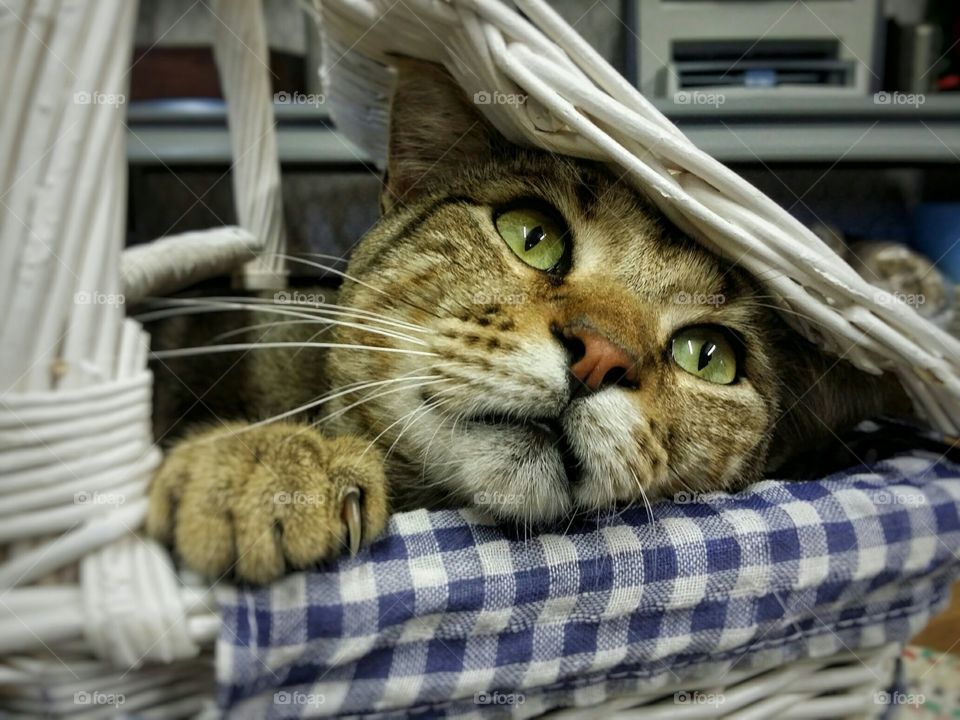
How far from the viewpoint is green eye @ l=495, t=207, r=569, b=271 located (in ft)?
2.65

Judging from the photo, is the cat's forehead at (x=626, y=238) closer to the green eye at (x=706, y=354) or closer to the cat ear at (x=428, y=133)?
the green eye at (x=706, y=354)

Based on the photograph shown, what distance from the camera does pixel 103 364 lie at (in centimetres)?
48

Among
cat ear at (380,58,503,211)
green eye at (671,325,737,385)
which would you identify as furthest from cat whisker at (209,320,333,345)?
green eye at (671,325,737,385)

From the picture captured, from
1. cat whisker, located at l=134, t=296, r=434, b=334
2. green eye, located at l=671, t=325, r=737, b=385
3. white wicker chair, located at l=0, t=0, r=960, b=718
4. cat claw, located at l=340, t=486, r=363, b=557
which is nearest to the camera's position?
white wicker chair, located at l=0, t=0, r=960, b=718

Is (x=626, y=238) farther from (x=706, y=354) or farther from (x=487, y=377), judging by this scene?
(x=487, y=377)

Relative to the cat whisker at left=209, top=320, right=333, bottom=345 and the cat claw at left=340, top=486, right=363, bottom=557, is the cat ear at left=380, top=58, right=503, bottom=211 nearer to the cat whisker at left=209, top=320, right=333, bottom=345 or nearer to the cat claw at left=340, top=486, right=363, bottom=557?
the cat whisker at left=209, top=320, right=333, bottom=345

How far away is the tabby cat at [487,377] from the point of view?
57 centimetres

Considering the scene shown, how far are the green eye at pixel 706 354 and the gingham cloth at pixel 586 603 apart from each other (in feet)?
0.48

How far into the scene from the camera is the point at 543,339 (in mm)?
632

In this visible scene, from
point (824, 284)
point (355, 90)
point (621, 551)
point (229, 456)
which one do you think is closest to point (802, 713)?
point (621, 551)

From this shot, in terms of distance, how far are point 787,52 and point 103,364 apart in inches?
53.7

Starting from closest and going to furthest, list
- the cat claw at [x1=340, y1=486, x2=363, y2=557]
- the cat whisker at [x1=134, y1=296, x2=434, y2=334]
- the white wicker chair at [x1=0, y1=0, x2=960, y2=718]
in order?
1. the white wicker chair at [x1=0, y1=0, x2=960, y2=718]
2. the cat claw at [x1=340, y1=486, x2=363, y2=557]
3. the cat whisker at [x1=134, y1=296, x2=434, y2=334]

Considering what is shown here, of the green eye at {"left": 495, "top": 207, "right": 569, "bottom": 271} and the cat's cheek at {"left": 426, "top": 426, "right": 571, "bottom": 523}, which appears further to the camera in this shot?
the green eye at {"left": 495, "top": 207, "right": 569, "bottom": 271}

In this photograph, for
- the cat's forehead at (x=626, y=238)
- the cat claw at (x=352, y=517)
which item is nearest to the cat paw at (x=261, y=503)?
the cat claw at (x=352, y=517)
